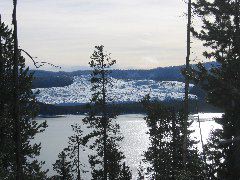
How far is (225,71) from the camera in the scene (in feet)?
61.0

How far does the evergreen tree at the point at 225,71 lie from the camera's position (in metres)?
18.5

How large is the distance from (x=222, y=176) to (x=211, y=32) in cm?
708

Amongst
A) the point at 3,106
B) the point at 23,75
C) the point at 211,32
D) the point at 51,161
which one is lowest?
the point at 51,161

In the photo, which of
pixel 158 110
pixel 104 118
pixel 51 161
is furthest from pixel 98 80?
pixel 51 161

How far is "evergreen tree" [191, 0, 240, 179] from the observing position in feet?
60.5

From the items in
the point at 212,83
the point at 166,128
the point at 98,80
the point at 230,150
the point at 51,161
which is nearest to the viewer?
the point at 212,83

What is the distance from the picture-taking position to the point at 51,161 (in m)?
115

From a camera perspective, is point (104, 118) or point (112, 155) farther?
point (112, 155)

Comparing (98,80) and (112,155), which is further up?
(98,80)

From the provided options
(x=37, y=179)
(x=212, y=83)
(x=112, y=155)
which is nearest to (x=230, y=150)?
(x=212, y=83)

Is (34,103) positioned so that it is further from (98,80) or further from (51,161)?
(51,161)

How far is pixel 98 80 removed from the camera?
33656 mm

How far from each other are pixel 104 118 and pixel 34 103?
1122 cm

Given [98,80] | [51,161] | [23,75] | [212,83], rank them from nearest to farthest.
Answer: [212,83] < [23,75] < [98,80] < [51,161]
